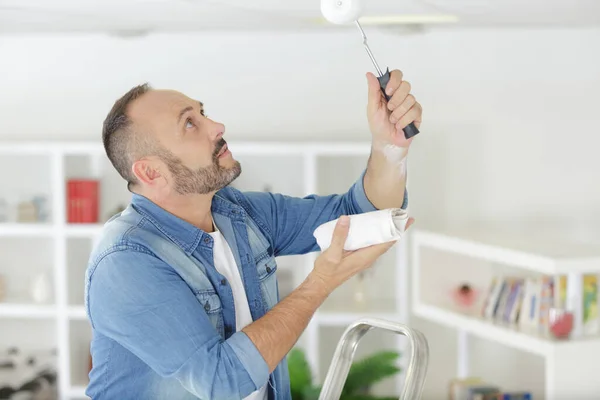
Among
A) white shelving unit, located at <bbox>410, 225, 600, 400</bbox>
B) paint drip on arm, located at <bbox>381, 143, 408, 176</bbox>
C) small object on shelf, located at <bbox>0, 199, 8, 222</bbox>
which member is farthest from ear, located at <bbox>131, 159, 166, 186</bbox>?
small object on shelf, located at <bbox>0, 199, 8, 222</bbox>

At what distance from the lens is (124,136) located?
211 cm

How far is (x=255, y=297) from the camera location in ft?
6.89

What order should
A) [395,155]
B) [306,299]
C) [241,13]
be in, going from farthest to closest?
[241,13] < [395,155] < [306,299]

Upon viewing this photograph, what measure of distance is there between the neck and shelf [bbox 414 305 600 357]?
6.67ft

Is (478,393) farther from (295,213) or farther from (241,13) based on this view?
(295,213)

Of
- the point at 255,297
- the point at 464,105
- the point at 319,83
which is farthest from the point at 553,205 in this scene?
the point at 255,297

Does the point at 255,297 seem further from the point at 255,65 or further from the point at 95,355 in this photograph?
the point at 255,65

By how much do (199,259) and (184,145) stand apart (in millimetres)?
272

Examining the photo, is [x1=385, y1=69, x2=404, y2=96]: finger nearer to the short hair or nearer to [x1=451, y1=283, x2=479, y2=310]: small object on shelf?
the short hair

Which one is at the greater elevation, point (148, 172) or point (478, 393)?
point (148, 172)

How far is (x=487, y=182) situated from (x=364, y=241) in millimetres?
3137

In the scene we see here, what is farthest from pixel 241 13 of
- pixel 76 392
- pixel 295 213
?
pixel 76 392

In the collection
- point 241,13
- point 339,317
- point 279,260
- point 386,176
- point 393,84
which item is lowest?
point 339,317

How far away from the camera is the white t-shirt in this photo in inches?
81.6
